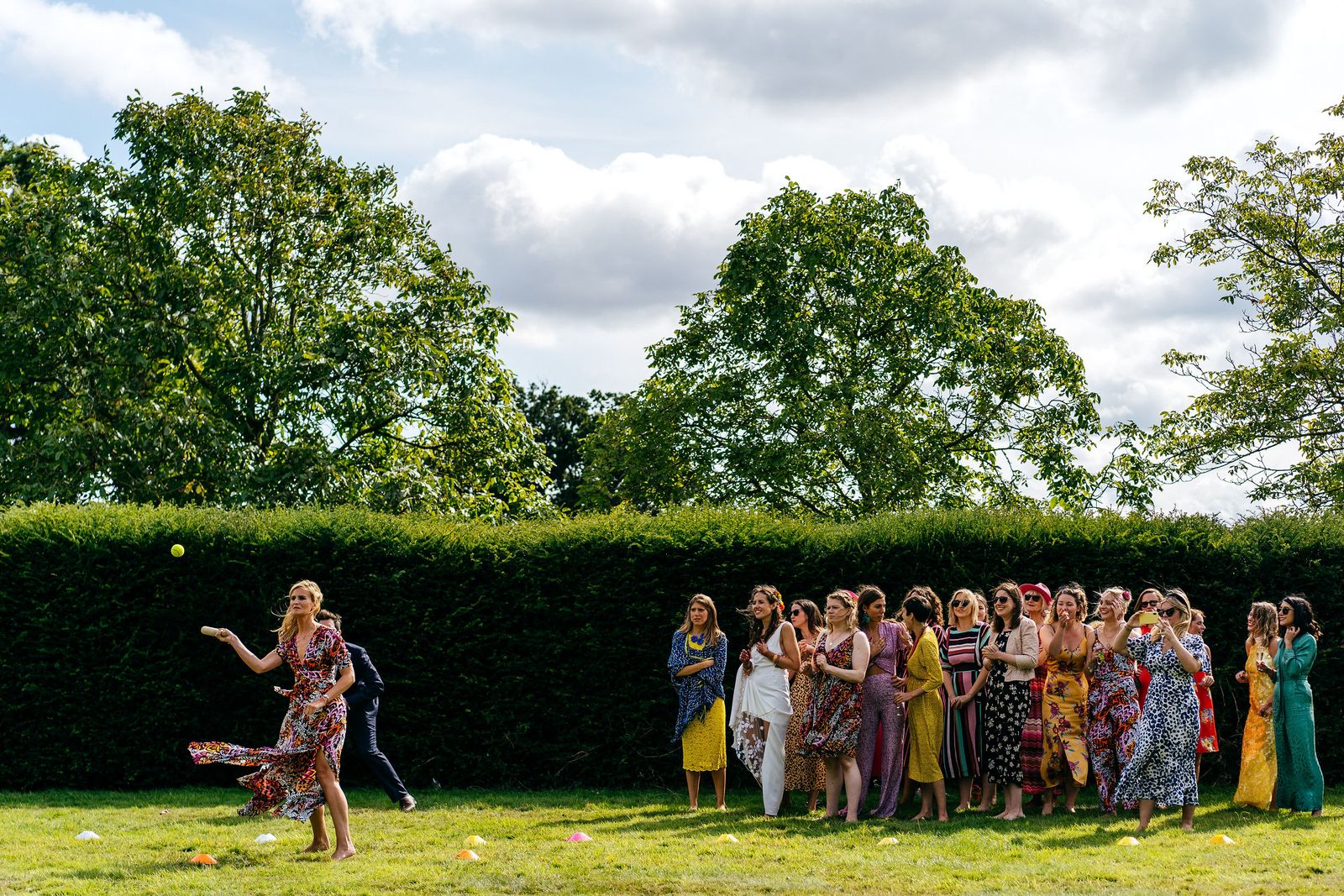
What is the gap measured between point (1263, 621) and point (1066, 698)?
1.84 metres

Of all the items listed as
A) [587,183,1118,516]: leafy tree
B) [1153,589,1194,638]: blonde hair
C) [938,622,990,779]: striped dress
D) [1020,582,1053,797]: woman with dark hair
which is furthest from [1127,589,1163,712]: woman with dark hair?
[587,183,1118,516]: leafy tree

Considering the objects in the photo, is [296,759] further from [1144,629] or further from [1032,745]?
[1144,629]

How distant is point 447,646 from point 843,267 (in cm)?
1471

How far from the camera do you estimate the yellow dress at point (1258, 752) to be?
37.6 ft

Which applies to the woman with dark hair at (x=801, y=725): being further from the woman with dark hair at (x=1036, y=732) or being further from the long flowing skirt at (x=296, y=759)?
the long flowing skirt at (x=296, y=759)

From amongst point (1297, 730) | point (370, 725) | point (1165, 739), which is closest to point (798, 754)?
point (1165, 739)

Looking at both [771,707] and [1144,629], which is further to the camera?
[771,707]

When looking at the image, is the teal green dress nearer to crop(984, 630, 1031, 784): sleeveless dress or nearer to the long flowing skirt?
crop(984, 630, 1031, 784): sleeveless dress

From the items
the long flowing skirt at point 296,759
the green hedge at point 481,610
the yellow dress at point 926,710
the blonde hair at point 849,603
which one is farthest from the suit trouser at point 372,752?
the yellow dress at point 926,710

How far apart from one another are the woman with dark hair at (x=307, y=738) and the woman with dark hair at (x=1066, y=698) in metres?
5.80

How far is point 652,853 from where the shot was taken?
9125 millimetres

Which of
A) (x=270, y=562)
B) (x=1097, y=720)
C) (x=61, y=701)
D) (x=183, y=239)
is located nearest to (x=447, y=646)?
(x=270, y=562)

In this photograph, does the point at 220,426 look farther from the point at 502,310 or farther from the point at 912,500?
the point at 912,500

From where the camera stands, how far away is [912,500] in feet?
80.4
